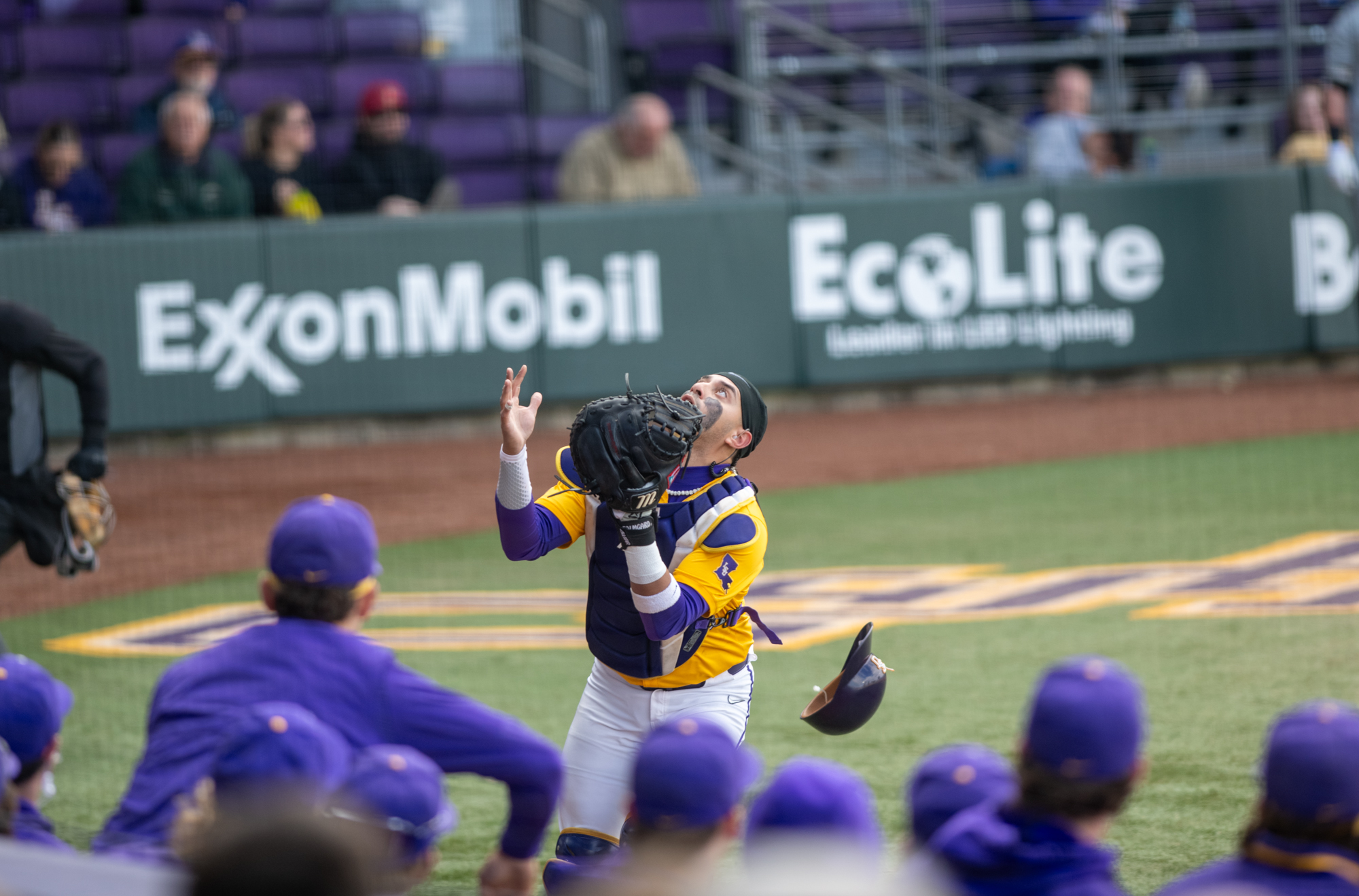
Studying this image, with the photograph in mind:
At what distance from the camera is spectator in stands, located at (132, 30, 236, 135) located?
1348 centimetres

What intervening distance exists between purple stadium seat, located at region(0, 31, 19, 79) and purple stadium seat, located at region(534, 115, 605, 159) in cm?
494

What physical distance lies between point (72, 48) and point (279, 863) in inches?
617

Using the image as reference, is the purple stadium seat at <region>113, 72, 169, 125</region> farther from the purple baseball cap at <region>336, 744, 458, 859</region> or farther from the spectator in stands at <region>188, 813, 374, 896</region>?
the spectator in stands at <region>188, 813, 374, 896</region>

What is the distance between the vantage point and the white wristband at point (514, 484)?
4.34 m

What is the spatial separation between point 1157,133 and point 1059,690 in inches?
678

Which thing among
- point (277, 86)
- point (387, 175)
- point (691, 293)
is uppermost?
point (277, 86)

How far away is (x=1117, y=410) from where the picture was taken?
15.1 meters

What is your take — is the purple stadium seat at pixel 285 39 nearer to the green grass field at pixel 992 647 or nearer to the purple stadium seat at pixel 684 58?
the purple stadium seat at pixel 684 58

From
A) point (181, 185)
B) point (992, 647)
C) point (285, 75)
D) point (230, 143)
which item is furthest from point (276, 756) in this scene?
point (285, 75)

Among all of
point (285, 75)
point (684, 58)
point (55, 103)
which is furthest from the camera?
point (684, 58)

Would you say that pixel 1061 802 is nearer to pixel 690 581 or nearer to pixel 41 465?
pixel 690 581

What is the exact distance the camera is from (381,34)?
16969 millimetres

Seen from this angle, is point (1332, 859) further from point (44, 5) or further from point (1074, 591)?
point (44, 5)

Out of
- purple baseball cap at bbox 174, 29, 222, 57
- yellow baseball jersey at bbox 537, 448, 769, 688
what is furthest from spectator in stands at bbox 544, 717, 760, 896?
purple baseball cap at bbox 174, 29, 222, 57
